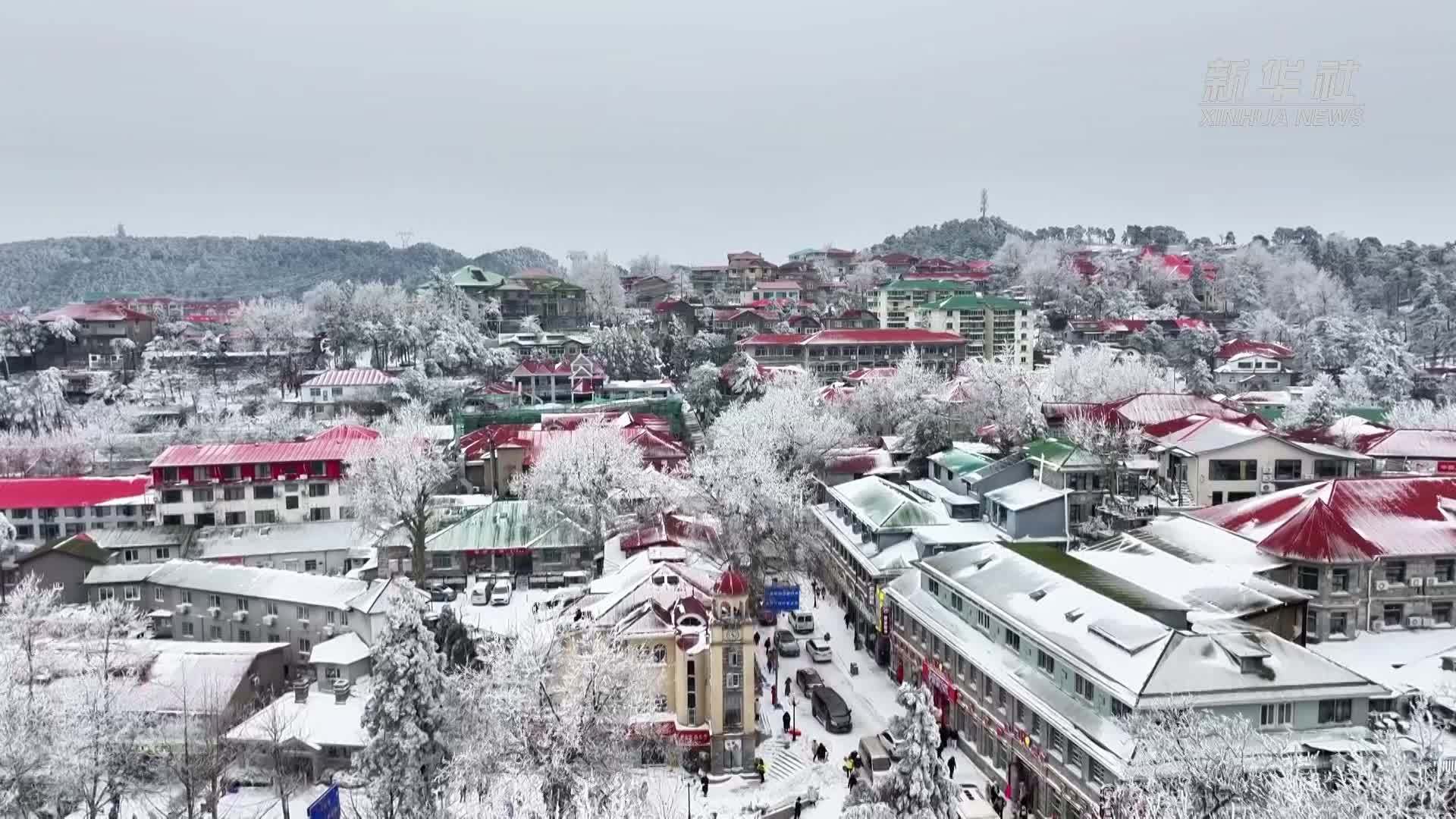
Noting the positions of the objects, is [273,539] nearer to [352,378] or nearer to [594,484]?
[594,484]

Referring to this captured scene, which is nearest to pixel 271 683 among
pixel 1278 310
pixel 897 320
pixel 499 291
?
pixel 499 291

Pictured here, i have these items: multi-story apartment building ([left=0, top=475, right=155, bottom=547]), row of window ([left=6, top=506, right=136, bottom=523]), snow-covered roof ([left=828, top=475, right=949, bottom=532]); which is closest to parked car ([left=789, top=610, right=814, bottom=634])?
snow-covered roof ([left=828, top=475, right=949, bottom=532])

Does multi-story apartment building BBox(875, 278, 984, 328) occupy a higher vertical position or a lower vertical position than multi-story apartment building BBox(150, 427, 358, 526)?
higher

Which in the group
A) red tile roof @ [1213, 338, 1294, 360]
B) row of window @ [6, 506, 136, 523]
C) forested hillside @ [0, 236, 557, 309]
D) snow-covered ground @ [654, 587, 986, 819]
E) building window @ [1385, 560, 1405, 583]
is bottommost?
snow-covered ground @ [654, 587, 986, 819]

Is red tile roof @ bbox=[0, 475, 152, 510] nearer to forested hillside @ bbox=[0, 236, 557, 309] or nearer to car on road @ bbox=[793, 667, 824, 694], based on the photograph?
car on road @ bbox=[793, 667, 824, 694]

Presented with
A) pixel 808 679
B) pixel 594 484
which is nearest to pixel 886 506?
pixel 808 679

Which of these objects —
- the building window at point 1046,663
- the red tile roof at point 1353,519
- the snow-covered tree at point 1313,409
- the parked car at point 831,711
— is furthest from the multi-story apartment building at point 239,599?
the snow-covered tree at point 1313,409
